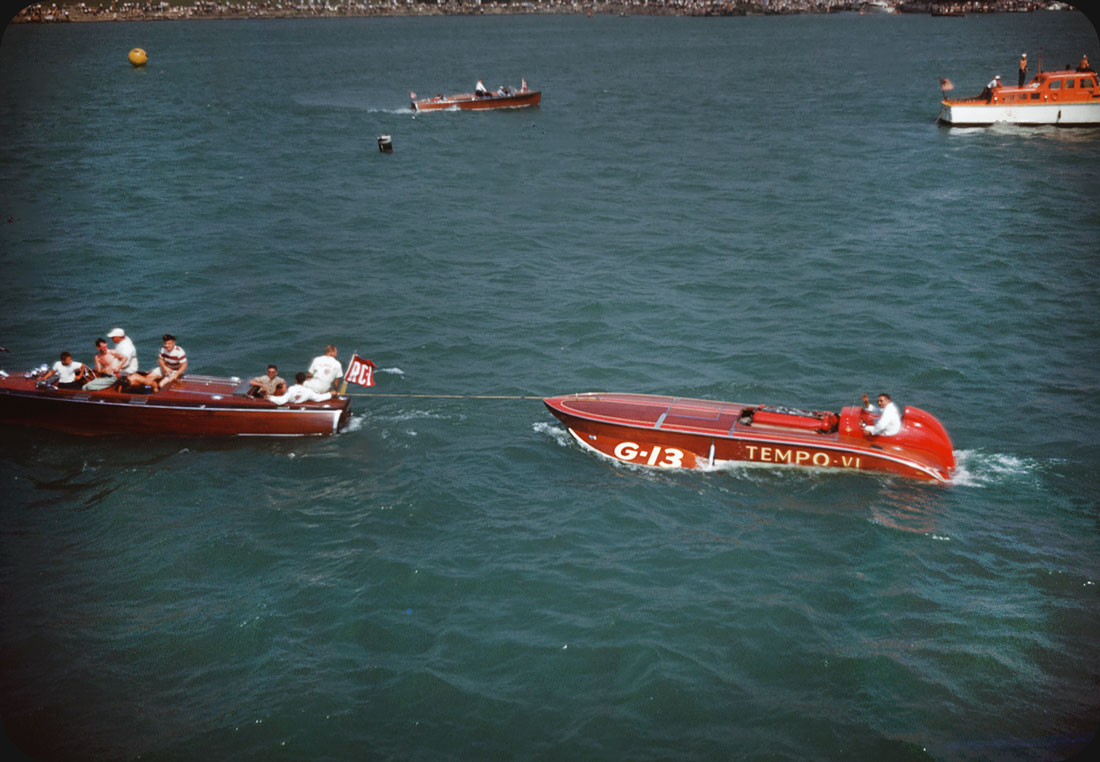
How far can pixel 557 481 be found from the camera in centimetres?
2259

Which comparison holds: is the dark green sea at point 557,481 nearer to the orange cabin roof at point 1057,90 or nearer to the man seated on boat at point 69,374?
the man seated on boat at point 69,374

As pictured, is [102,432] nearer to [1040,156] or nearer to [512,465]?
[512,465]

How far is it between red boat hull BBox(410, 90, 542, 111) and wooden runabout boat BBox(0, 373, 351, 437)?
184ft

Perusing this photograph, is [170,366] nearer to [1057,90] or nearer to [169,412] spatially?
[169,412]

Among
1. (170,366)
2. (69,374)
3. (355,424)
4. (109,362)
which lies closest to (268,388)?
(355,424)

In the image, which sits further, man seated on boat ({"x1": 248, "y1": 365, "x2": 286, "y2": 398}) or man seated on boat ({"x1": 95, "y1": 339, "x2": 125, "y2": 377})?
man seated on boat ({"x1": 95, "y1": 339, "x2": 125, "y2": 377})

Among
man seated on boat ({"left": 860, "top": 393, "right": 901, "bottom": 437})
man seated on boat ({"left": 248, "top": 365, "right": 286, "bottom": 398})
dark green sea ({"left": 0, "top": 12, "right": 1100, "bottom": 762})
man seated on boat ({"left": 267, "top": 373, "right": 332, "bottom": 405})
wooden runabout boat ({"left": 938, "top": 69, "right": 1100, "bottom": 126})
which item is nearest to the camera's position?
dark green sea ({"left": 0, "top": 12, "right": 1100, "bottom": 762})

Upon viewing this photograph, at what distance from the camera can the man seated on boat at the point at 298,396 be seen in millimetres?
24000

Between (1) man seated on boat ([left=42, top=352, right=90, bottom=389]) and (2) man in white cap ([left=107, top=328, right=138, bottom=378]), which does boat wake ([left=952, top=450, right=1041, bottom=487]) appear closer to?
(2) man in white cap ([left=107, top=328, right=138, bottom=378])

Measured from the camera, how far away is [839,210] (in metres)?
46.3

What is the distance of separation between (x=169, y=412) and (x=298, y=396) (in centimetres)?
364

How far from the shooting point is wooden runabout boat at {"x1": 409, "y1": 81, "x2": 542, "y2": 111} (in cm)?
Answer: 7525

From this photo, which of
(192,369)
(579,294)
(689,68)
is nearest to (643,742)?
(192,369)

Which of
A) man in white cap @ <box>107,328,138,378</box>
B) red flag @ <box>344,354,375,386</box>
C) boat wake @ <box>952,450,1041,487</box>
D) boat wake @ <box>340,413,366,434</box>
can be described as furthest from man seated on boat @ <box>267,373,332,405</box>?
boat wake @ <box>952,450,1041,487</box>
